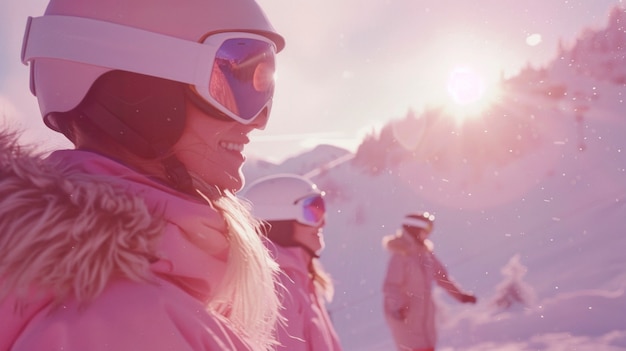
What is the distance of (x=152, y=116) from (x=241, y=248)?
1.17 feet

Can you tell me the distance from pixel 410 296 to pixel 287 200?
73.0 inches

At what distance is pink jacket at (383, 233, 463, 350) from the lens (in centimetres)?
715

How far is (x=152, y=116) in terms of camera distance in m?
1.54

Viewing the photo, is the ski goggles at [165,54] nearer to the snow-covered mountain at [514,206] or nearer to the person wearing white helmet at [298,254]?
the person wearing white helmet at [298,254]

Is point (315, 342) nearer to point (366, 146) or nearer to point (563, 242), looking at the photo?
point (563, 242)

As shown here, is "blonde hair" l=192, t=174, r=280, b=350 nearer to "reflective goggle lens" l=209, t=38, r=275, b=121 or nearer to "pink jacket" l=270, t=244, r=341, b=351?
"reflective goggle lens" l=209, t=38, r=275, b=121

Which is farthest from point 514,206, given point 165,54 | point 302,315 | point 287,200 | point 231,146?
point 165,54

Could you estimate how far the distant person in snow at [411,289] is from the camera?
715 cm

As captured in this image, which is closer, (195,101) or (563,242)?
(195,101)

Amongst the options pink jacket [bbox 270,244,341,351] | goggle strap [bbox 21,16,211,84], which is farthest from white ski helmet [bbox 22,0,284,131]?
pink jacket [bbox 270,244,341,351]

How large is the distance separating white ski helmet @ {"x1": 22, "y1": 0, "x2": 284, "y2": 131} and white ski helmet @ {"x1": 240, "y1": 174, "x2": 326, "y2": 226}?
13.4ft

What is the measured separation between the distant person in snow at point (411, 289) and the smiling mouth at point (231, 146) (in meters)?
5.68

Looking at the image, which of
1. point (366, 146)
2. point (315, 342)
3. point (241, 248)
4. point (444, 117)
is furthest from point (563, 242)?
point (366, 146)

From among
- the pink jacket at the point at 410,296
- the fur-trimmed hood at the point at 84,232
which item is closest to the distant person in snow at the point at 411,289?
the pink jacket at the point at 410,296
